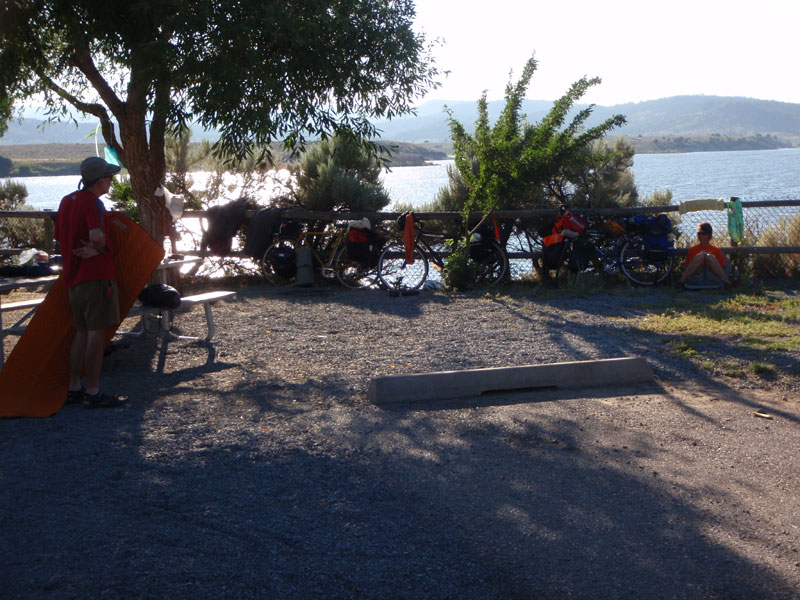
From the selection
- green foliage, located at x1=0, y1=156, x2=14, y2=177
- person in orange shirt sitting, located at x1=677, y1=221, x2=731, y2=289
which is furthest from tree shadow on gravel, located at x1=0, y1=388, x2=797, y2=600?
green foliage, located at x1=0, y1=156, x2=14, y2=177

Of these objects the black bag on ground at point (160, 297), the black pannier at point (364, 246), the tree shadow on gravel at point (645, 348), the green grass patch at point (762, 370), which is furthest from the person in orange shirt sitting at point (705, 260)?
the black bag on ground at point (160, 297)

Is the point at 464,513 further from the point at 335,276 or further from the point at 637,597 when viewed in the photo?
the point at 335,276

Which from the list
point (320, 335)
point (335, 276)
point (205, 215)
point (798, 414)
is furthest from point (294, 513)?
point (205, 215)

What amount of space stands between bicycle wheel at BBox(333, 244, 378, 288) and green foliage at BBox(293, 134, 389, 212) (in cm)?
174

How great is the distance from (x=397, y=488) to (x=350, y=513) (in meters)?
0.42

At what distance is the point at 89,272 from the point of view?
574 centimetres

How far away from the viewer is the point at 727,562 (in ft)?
11.6

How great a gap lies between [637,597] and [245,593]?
1568 mm

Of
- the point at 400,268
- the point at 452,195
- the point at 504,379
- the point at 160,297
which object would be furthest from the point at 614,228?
the point at 160,297

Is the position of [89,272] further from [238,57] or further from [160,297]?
[238,57]

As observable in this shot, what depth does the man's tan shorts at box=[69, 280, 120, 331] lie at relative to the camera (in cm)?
578

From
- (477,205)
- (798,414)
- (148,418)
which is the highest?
(477,205)

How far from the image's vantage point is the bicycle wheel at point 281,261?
12.8 metres

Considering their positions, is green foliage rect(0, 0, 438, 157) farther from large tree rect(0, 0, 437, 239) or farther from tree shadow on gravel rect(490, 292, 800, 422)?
tree shadow on gravel rect(490, 292, 800, 422)
